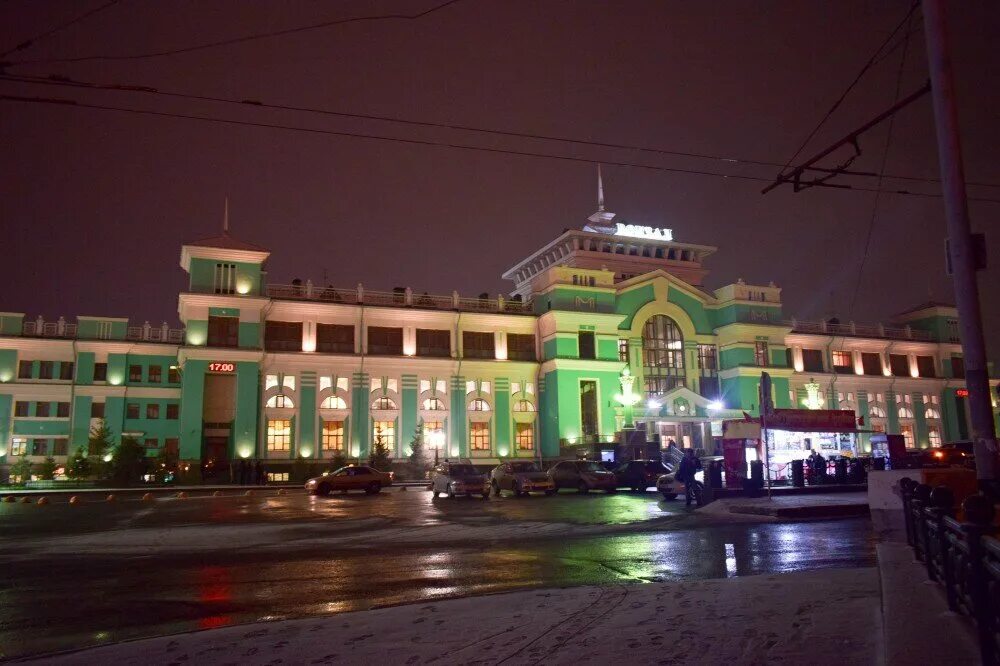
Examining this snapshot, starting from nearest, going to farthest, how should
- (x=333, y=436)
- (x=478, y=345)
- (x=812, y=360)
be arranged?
(x=333, y=436), (x=478, y=345), (x=812, y=360)

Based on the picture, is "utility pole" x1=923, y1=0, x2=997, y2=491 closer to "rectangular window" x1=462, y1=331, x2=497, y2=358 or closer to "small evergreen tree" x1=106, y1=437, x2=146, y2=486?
"rectangular window" x1=462, y1=331, x2=497, y2=358

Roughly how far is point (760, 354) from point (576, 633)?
182 feet

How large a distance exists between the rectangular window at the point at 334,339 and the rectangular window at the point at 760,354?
30.0 m

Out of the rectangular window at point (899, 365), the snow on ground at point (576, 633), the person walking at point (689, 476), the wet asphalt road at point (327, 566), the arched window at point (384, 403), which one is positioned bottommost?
the wet asphalt road at point (327, 566)

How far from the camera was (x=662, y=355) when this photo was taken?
188 ft

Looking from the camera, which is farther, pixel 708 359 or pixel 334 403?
pixel 708 359

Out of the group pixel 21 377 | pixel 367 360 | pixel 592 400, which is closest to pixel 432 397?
pixel 367 360

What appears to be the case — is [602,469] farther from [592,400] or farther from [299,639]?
[299,639]

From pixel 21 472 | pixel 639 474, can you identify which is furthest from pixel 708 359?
pixel 21 472

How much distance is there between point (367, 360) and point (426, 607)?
43.4 m

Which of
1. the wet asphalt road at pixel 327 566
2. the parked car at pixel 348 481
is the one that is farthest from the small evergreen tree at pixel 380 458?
the wet asphalt road at pixel 327 566

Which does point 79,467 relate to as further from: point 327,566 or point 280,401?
point 327,566

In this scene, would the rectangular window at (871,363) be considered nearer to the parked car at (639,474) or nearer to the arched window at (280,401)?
the parked car at (639,474)

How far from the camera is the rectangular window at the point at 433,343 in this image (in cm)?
5250
